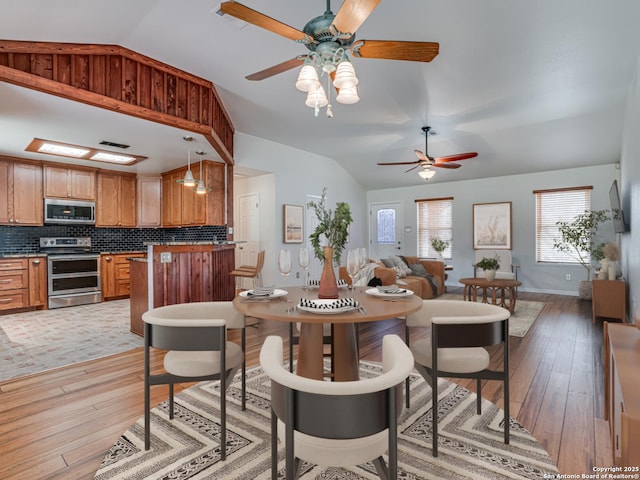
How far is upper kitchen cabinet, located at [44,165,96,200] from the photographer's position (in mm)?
5801

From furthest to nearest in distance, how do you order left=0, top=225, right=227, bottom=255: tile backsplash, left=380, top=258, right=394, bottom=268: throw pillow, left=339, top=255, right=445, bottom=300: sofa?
1. left=380, top=258, right=394, bottom=268: throw pillow
2. left=0, top=225, right=227, bottom=255: tile backsplash
3. left=339, top=255, right=445, bottom=300: sofa

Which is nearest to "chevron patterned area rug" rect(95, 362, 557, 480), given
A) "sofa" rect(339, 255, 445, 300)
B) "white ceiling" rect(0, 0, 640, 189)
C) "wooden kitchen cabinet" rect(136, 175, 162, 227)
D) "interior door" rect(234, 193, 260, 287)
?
"white ceiling" rect(0, 0, 640, 189)

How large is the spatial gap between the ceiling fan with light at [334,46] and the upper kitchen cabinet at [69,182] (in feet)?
18.1

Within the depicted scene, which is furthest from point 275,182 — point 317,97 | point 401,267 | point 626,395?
point 626,395

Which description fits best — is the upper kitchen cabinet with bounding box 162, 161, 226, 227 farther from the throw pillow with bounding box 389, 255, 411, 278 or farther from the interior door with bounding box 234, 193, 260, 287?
the throw pillow with bounding box 389, 255, 411, 278

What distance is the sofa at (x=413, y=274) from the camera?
5.52 m

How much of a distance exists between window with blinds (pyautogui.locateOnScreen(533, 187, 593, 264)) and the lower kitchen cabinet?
9154 mm

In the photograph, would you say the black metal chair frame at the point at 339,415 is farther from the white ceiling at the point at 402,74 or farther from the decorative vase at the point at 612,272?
the decorative vase at the point at 612,272

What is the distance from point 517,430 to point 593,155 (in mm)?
6194

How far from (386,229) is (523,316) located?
466 centimetres

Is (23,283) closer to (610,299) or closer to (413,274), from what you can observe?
(413,274)

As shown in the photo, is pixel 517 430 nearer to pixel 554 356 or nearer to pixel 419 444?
pixel 419 444

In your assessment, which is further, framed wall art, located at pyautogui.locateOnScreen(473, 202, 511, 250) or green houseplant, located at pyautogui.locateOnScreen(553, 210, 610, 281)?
framed wall art, located at pyautogui.locateOnScreen(473, 202, 511, 250)

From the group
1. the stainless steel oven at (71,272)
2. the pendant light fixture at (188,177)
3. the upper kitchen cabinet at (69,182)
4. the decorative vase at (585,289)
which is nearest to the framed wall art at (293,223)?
the pendant light fixture at (188,177)
